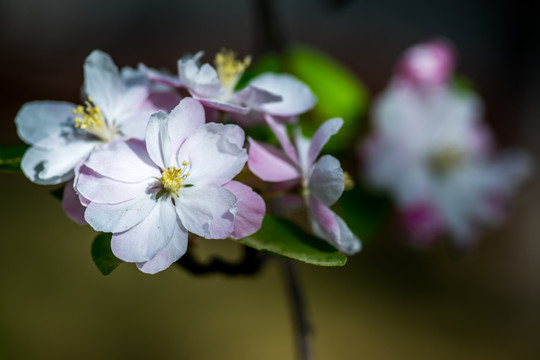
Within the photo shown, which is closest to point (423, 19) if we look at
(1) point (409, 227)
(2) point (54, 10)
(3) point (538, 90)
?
(3) point (538, 90)

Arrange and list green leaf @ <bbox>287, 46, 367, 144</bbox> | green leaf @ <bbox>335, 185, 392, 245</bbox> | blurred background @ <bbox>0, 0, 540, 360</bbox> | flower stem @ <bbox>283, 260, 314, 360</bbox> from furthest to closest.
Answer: blurred background @ <bbox>0, 0, 540, 360</bbox>, green leaf @ <bbox>287, 46, 367, 144</bbox>, green leaf @ <bbox>335, 185, 392, 245</bbox>, flower stem @ <bbox>283, 260, 314, 360</bbox>

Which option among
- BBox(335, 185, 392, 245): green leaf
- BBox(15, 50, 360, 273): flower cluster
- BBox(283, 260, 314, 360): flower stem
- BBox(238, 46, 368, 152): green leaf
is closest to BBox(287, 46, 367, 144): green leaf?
BBox(238, 46, 368, 152): green leaf

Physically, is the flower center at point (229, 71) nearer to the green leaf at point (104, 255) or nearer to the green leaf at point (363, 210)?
the green leaf at point (104, 255)

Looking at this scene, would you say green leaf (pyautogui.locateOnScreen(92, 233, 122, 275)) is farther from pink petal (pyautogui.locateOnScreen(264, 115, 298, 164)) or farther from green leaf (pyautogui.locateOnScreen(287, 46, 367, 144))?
green leaf (pyautogui.locateOnScreen(287, 46, 367, 144))

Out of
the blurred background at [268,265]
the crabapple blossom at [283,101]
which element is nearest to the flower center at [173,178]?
the crabapple blossom at [283,101]

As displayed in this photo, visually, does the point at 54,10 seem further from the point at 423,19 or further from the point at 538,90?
the point at 538,90

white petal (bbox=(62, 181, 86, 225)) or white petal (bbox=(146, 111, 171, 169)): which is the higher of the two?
white petal (bbox=(146, 111, 171, 169))
